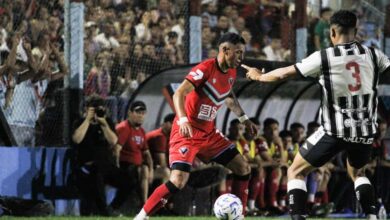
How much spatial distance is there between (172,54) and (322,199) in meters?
4.30

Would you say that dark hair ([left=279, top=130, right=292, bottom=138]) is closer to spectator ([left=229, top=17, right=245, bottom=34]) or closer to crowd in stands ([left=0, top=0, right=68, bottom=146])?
spectator ([left=229, top=17, right=245, bottom=34])

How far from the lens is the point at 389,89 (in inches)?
761

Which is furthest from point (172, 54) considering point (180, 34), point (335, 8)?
point (335, 8)

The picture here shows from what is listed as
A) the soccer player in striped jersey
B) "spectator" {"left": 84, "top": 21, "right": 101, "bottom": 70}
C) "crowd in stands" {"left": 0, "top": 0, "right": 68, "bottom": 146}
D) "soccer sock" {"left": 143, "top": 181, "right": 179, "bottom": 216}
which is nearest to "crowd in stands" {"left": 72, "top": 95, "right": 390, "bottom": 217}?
"crowd in stands" {"left": 0, "top": 0, "right": 68, "bottom": 146}

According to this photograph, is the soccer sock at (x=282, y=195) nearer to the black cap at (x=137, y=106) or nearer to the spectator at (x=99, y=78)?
the black cap at (x=137, y=106)

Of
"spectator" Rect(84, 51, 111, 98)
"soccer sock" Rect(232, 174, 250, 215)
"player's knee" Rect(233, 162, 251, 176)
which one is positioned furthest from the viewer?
"spectator" Rect(84, 51, 111, 98)

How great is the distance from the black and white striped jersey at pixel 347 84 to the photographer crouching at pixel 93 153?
607cm

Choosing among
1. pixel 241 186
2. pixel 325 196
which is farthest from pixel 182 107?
pixel 325 196

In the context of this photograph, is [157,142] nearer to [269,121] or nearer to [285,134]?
[269,121]

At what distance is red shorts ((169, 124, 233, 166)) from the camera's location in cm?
1058

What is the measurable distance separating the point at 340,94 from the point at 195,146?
7.93ft

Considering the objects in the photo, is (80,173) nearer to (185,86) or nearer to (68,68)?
(68,68)

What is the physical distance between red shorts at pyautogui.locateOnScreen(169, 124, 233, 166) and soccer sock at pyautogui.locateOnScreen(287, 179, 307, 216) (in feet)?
5.71

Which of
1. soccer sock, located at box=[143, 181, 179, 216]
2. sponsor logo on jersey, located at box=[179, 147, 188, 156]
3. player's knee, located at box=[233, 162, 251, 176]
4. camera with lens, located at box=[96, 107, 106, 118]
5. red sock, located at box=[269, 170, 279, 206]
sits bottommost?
red sock, located at box=[269, 170, 279, 206]
